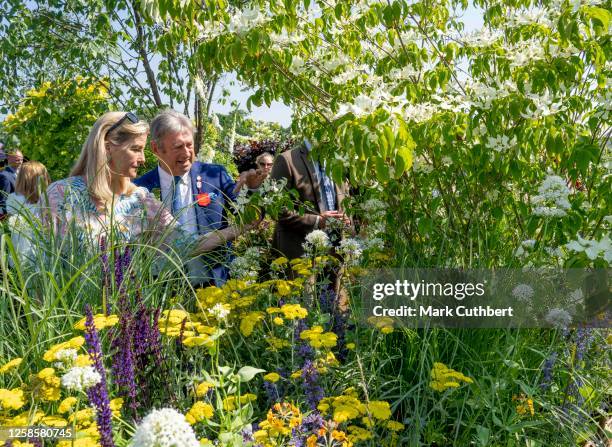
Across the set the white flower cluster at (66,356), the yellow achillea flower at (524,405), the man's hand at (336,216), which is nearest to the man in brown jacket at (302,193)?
the man's hand at (336,216)

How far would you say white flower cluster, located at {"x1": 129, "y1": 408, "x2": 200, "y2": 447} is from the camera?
3.40 feet

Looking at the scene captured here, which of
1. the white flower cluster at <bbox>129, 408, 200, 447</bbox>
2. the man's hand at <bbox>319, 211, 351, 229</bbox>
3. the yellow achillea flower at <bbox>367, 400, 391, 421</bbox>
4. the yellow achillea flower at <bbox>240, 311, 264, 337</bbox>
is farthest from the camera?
the man's hand at <bbox>319, 211, 351, 229</bbox>

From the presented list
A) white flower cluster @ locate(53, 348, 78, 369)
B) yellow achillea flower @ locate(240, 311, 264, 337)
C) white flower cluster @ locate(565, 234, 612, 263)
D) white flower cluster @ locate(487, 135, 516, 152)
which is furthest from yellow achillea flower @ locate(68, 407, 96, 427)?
white flower cluster @ locate(487, 135, 516, 152)

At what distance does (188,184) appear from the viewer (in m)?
3.54

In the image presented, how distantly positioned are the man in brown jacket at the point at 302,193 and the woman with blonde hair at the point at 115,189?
40.1 inches

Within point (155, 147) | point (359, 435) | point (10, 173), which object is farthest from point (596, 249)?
point (10, 173)

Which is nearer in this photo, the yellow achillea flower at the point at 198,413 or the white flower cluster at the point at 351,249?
the yellow achillea flower at the point at 198,413

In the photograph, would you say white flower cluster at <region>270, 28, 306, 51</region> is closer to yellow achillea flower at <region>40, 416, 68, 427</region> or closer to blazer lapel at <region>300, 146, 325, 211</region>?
blazer lapel at <region>300, 146, 325, 211</region>

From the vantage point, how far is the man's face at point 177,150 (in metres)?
3.33

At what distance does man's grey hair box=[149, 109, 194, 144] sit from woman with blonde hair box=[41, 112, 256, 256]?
33 centimetres

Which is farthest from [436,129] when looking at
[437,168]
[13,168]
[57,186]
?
[13,168]

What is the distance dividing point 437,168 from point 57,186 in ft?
6.11

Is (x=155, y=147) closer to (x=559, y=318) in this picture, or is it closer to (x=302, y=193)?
(x=302, y=193)

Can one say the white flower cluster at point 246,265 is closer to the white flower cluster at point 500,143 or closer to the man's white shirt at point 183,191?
the man's white shirt at point 183,191
